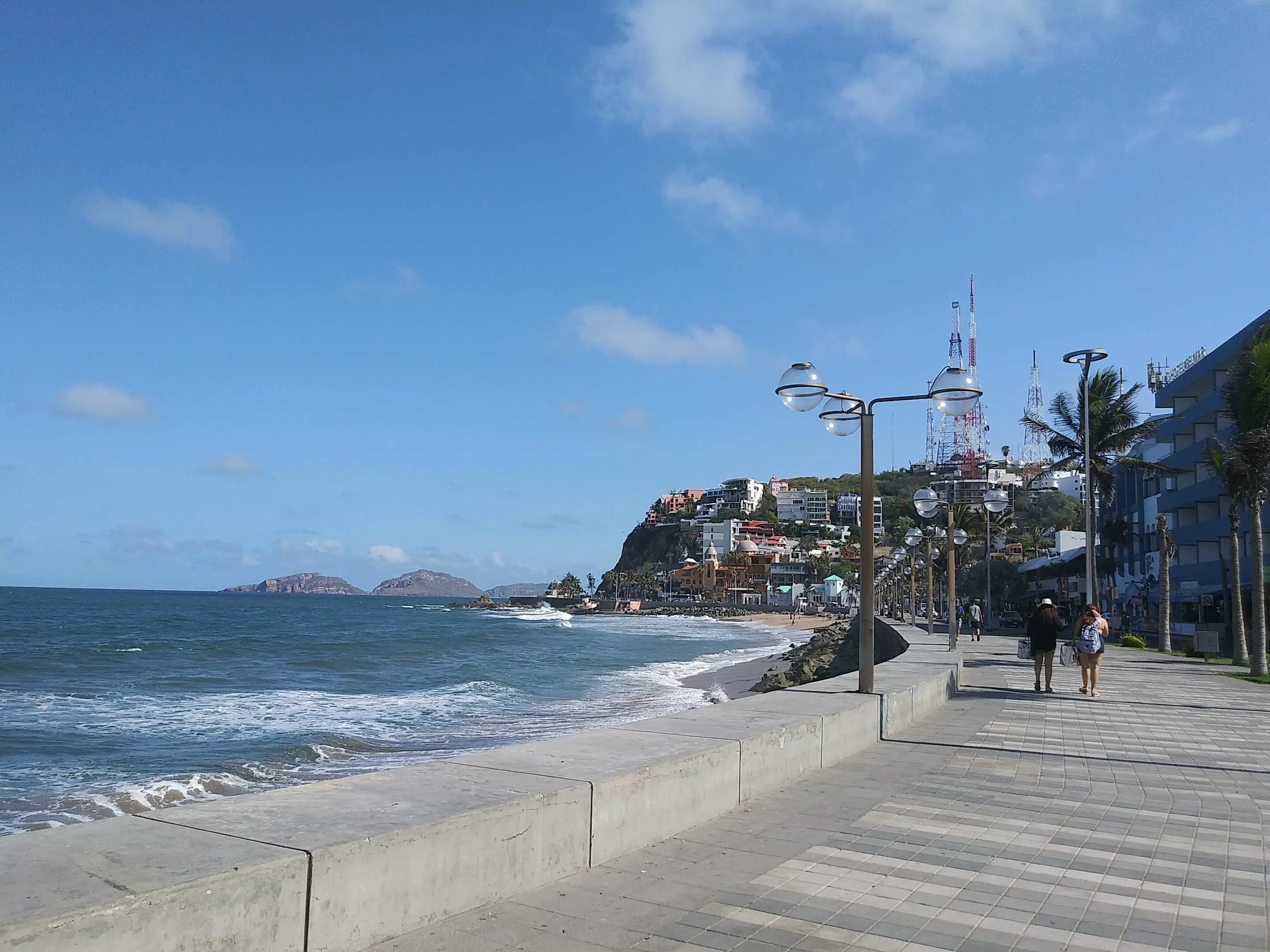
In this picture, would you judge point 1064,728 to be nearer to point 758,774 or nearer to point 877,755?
point 877,755

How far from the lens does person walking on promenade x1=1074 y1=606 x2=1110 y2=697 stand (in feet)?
47.5

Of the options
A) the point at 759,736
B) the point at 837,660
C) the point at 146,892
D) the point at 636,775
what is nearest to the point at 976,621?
the point at 837,660

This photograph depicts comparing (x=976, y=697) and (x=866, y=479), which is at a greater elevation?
Answer: (x=866, y=479)

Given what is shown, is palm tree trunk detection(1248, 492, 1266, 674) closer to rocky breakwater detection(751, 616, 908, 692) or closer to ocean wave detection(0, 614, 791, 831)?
rocky breakwater detection(751, 616, 908, 692)

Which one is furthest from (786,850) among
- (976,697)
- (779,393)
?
(976,697)

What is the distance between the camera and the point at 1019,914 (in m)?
4.42

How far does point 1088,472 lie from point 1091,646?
56.1 feet

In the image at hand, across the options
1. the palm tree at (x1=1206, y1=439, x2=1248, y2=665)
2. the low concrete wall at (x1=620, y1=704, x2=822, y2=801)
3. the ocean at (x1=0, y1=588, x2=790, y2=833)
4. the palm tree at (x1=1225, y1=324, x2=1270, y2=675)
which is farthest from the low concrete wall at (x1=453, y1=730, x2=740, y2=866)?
the palm tree at (x1=1206, y1=439, x2=1248, y2=665)

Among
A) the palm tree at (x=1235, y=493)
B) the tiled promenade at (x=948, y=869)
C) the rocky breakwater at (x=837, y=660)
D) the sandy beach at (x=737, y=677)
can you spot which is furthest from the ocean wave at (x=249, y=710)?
the palm tree at (x=1235, y=493)

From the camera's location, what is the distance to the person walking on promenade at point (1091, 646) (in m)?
14.5

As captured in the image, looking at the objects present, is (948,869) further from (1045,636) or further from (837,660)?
(837,660)

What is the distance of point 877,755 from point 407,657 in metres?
38.4

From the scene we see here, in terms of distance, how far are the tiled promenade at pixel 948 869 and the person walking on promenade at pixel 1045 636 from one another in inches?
214

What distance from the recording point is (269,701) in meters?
25.8
